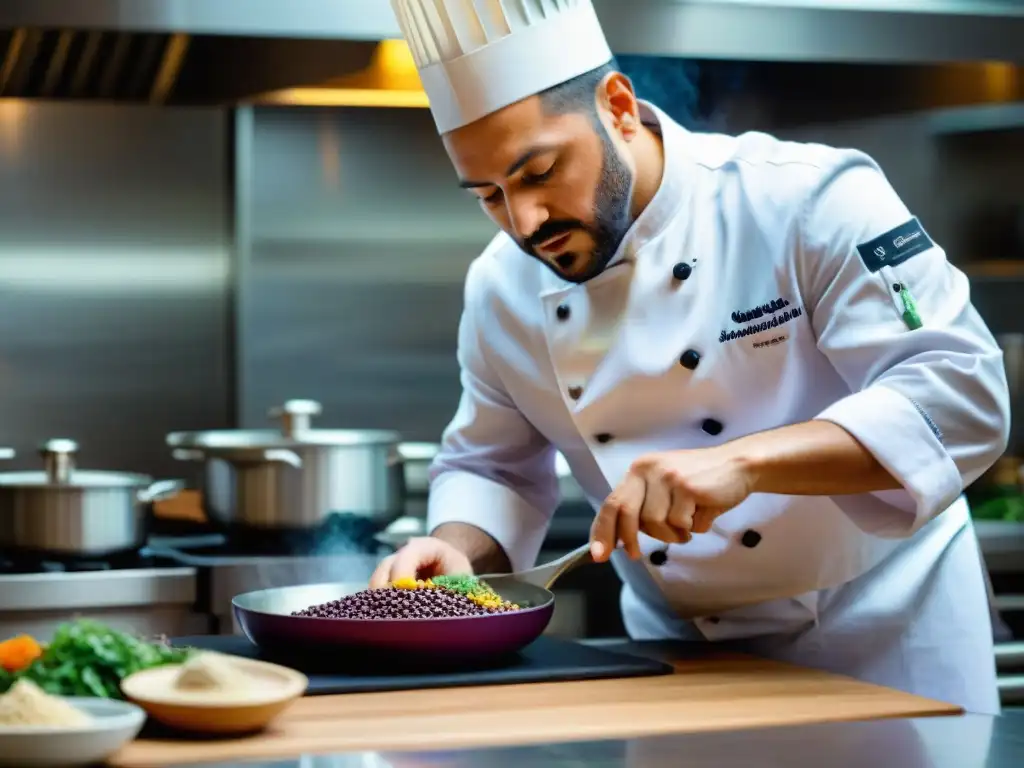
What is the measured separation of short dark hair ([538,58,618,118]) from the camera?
176cm

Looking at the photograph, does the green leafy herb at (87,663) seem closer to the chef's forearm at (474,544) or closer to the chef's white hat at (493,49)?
the chef's forearm at (474,544)

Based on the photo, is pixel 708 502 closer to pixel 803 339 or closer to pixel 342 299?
pixel 803 339

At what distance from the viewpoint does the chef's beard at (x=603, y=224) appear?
5.78 ft

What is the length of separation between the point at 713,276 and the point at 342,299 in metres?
1.46

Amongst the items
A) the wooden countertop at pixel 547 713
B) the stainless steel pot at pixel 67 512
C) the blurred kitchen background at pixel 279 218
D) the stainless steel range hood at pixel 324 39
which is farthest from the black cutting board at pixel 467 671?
the stainless steel range hood at pixel 324 39

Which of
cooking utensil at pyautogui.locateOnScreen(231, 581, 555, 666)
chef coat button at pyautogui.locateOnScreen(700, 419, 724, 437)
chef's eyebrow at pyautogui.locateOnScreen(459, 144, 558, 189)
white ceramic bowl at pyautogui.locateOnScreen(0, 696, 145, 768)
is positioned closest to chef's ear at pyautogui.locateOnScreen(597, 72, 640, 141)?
chef's eyebrow at pyautogui.locateOnScreen(459, 144, 558, 189)

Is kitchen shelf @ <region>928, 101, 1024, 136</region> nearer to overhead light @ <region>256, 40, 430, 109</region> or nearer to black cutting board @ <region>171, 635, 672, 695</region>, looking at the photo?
overhead light @ <region>256, 40, 430, 109</region>

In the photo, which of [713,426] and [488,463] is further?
[488,463]

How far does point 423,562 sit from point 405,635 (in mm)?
273

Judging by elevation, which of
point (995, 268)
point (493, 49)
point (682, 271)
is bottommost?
point (682, 271)

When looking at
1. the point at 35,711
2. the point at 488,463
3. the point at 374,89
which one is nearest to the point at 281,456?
the point at 488,463

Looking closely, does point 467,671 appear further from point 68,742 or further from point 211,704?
point 68,742

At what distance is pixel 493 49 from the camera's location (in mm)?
1778

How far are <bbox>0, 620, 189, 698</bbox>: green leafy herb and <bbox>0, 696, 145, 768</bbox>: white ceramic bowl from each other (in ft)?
0.36
